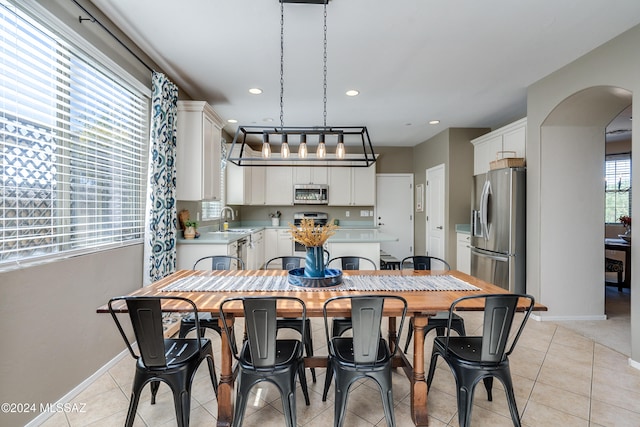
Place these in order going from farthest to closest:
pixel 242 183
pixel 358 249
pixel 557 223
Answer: pixel 242 183
pixel 358 249
pixel 557 223

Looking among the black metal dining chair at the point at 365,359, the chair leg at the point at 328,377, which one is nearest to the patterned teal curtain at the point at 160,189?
the chair leg at the point at 328,377

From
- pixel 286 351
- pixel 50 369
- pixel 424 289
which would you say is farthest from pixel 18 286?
pixel 424 289

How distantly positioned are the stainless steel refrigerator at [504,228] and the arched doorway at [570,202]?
0.72 feet

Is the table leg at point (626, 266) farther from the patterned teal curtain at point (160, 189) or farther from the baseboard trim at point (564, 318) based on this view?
the patterned teal curtain at point (160, 189)

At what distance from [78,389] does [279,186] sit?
15.3ft

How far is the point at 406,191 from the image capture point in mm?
6664

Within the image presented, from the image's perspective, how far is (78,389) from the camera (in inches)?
79.9

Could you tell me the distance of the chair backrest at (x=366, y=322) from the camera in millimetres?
1516

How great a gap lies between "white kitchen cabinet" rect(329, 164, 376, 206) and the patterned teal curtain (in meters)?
3.74

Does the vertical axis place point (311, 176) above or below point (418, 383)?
above

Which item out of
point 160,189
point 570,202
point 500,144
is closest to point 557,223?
point 570,202

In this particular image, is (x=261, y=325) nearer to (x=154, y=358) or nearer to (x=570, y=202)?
(x=154, y=358)

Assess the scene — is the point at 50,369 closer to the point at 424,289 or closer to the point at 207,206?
the point at 424,289

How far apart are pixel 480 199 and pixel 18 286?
14.4ft
